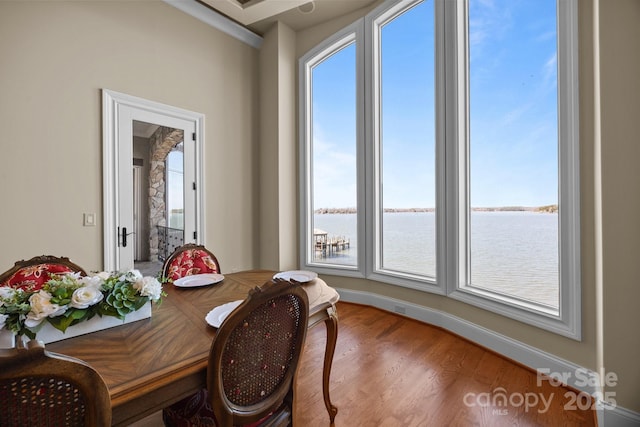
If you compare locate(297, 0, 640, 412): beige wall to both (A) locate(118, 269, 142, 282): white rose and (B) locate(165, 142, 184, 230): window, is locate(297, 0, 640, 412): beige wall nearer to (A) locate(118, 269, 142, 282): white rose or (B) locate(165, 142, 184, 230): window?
(A) locate(118, 269, 142, 282): white rose

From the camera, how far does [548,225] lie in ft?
6.46

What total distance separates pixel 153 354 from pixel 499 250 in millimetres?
2511

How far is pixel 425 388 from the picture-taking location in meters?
1.75

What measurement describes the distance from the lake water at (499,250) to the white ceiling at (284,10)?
247 cm

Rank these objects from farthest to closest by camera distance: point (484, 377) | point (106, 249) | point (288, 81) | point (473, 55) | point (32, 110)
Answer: point (288, 81)
point (106, 249)
point (473, 55)
point (32, 110)
point (484, 377)

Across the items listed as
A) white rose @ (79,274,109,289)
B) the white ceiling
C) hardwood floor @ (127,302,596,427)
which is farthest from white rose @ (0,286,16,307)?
the white ceiling

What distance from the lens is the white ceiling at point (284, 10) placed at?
306 cm

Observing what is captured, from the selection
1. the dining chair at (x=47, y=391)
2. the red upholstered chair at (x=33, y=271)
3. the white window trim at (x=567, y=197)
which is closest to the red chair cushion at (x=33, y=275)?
the red upholstered chair at (x=33, y=271)

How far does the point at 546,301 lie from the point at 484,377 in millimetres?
697

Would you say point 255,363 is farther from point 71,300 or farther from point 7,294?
point 7,294

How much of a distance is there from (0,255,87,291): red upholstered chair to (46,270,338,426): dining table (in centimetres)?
75

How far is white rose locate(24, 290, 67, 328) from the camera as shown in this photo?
0.84 m

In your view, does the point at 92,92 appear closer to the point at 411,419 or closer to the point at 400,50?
the point at 400,50

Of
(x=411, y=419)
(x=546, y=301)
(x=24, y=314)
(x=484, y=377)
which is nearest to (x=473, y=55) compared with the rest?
(x=546, y=301)
